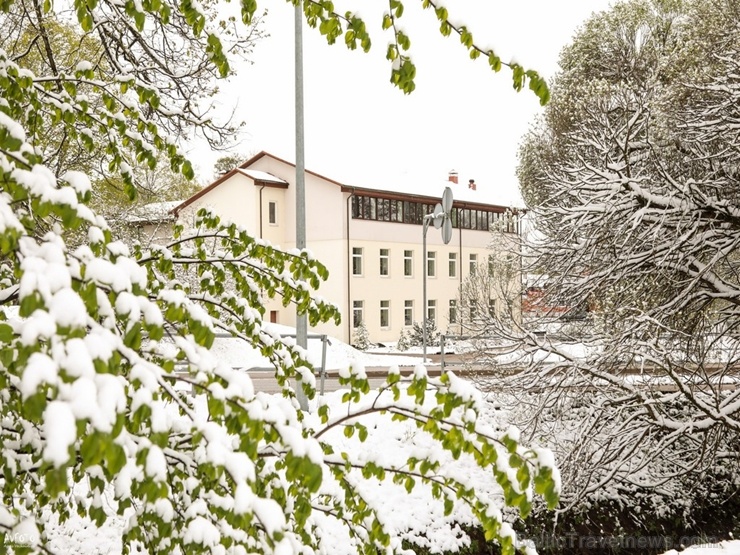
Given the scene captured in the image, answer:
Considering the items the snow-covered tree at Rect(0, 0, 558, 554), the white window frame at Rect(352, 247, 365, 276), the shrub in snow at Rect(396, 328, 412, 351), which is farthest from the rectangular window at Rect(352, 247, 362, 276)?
the snow-covered tree at Rect(0, 0, 558, 554)

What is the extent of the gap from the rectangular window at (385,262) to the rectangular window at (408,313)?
1.90m

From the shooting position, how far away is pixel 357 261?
31.2m

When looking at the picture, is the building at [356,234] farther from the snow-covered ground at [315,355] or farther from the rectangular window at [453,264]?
the snow-covered ground at [315,355]

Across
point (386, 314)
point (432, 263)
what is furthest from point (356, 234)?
point (432, 263)

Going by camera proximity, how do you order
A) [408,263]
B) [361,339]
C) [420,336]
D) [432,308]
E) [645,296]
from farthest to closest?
[432,308] → [408,263] → [420,336] → [361,339] → [645,296]

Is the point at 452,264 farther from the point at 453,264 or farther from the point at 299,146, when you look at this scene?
the point at 299,146

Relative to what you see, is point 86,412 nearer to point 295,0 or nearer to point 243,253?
point 295,0

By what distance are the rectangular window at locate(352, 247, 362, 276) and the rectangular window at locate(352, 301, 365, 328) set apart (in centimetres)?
128

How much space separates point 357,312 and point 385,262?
299cm

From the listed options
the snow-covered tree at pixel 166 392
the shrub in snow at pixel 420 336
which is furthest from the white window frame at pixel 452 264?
the snow-covered tree at pixel 166 392

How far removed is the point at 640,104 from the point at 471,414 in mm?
7153

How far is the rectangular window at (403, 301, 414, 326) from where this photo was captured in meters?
33.5

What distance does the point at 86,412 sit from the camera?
1253 mm

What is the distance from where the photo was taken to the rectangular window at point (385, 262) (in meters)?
32.5
